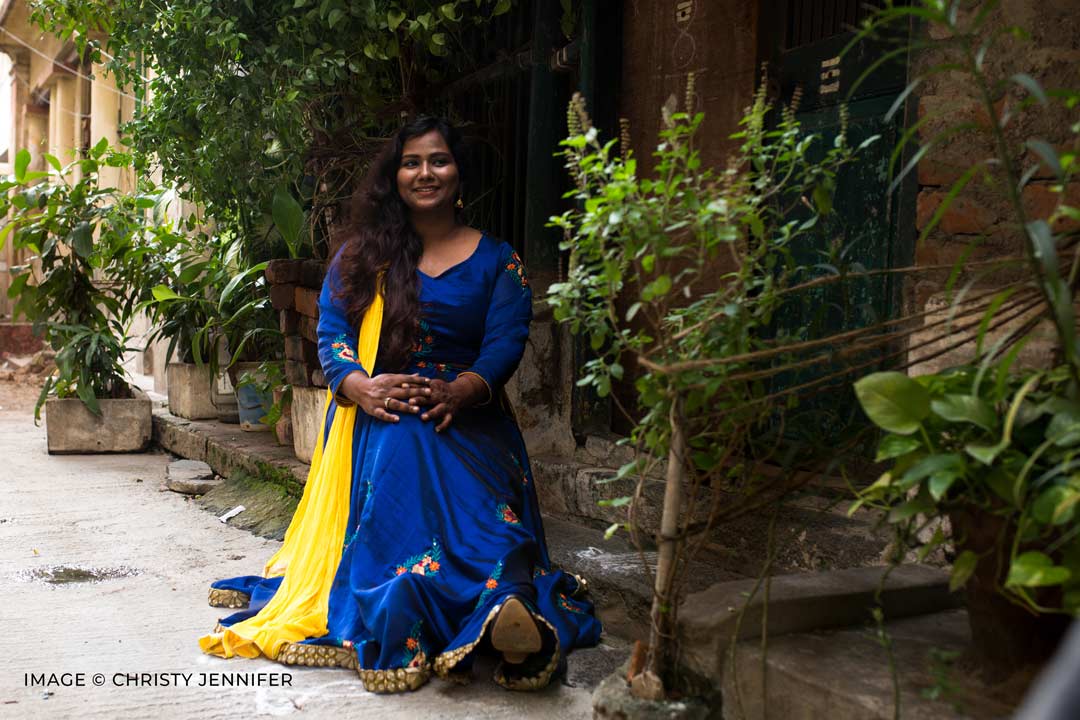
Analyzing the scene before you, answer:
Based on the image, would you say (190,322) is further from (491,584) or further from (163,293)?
(491,584)

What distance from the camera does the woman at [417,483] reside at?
290cm

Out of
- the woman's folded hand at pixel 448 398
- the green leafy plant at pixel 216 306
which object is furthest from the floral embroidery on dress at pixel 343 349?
the green leafy plant at pixel 216 306

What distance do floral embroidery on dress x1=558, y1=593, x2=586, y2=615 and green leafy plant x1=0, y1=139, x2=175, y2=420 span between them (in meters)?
4.70

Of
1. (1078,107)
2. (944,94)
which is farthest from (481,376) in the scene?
(1078,107)

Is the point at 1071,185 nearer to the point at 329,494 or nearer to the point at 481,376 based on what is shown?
the point at 481,376

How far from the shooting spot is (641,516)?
3.78m

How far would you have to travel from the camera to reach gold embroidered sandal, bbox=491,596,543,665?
8.99 feet

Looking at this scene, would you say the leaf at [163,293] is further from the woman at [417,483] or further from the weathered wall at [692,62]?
the weathered wall at [692,62]

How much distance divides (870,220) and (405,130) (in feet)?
5.21

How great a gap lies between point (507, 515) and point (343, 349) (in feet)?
2.63

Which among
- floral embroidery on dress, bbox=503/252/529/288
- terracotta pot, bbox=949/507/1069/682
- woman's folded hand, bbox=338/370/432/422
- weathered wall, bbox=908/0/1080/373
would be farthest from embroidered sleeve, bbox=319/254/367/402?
terracotta pot, bbox=949/507/1069/682

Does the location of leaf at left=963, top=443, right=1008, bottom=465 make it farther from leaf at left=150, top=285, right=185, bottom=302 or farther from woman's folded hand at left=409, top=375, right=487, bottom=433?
leaf at left=150, top=285, right=185, bottom=302

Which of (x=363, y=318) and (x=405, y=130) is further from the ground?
(x=405, y=130)

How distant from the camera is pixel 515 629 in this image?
2.75 m
